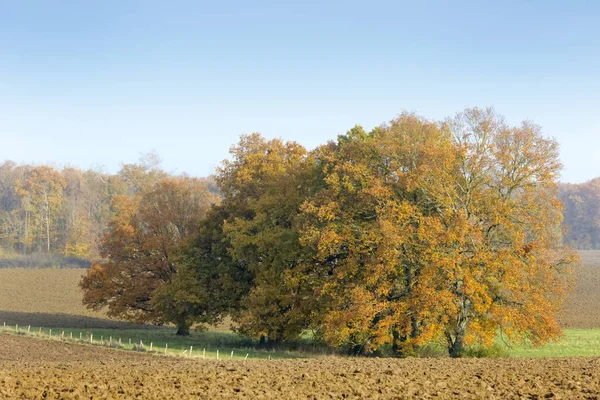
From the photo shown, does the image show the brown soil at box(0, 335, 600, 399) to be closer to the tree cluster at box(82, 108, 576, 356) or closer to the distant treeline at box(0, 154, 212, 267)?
the tree cluster at box(82, 108, 576, 356)

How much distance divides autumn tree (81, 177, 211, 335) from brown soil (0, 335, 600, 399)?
76.7 ft

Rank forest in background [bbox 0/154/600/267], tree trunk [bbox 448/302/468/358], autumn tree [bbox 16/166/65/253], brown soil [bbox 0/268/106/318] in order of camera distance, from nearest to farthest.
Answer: tree trunk [bbox 448/302/468/358], brown soil [bbox 0/268/106/318], forest in background [bbox 0/154/600/267], autumn tree [bbox 16/166/65/253]

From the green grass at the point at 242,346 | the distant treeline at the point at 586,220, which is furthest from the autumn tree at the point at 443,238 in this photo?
the distant treeline at the point at 586,220

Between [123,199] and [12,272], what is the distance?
41269mm

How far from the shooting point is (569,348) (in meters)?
40.9

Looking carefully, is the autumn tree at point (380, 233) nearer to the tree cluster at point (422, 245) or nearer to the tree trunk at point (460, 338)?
the tree cluster at point (422, 245)

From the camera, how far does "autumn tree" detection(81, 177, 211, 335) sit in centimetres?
4744

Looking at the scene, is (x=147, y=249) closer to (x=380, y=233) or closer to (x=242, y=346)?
(x=242, y=346)

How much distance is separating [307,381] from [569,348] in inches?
1110

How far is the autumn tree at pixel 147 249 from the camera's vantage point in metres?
47.4

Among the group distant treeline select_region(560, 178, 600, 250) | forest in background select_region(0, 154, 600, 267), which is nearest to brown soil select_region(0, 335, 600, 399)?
forest in background select_region(0, 154, 600, 267)

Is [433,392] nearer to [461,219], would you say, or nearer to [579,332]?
[461,219]

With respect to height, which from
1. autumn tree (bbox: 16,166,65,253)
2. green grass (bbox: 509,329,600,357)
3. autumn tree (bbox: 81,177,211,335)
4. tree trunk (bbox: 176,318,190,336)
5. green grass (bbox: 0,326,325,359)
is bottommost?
green grass (bbox: 0,326,325,359)

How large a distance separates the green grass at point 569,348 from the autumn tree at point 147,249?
2402 cm
